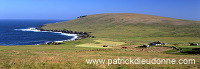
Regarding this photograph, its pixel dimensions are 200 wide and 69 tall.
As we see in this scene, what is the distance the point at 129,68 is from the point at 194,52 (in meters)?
20.8

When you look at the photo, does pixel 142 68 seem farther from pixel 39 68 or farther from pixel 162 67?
pixel 39 68

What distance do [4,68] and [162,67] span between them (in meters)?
15.8

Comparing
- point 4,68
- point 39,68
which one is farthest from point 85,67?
point 4,68

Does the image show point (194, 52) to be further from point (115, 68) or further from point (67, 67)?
point (67, 67)

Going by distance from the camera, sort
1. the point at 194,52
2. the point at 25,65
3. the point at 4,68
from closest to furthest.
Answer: the point at 4,68
the point at 25,65
the point at 194,52

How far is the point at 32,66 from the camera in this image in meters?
20.5

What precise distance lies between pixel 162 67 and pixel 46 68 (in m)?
11.9

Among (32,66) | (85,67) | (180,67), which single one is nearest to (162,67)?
(180,67)

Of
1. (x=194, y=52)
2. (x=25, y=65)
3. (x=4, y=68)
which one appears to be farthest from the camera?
(x=194, y=52)

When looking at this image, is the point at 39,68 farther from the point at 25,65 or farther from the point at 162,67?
the point at 162,67

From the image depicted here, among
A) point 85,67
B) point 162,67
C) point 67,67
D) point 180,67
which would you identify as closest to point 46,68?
point 67,67

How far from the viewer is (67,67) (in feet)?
66.8

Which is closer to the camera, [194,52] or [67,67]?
[67,67]

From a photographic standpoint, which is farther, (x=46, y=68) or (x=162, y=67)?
(x=162, y=67)
